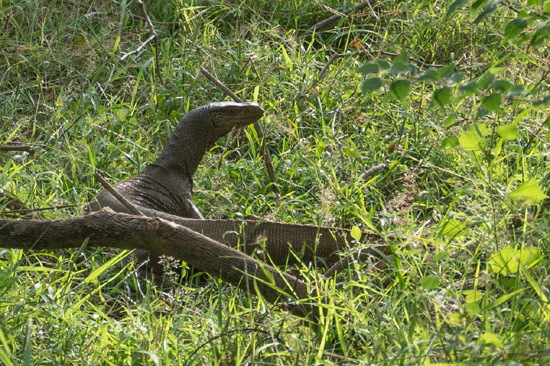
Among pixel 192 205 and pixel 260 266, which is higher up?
pixel 260 266

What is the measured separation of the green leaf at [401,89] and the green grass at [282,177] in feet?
1.23

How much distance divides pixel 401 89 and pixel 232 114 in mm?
2782

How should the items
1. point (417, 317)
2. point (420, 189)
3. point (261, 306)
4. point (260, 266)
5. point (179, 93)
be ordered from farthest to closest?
point (179, 93), point (420, 189), point (261, 306), point (260, 266), point (417, 317)

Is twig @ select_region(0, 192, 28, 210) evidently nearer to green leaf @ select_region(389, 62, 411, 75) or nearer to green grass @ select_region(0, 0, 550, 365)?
green grass @ select_region(0, 0, 550, 365)

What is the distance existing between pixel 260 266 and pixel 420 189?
195 cm

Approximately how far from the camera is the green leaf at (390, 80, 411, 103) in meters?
1.76

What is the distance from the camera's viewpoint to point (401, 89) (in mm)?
1771

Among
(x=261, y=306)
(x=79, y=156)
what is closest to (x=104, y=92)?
(x=79, y=156)

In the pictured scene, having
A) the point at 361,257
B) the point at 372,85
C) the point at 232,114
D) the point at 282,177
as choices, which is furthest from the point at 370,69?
the point at 232,114

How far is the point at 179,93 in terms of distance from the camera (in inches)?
207

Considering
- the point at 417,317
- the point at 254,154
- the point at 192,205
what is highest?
the point at 417,317

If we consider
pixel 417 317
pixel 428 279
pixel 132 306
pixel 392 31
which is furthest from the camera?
pixel 392 31

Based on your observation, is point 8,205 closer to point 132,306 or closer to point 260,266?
point 132,306

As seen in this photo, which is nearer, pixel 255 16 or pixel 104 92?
pixel 104 92
